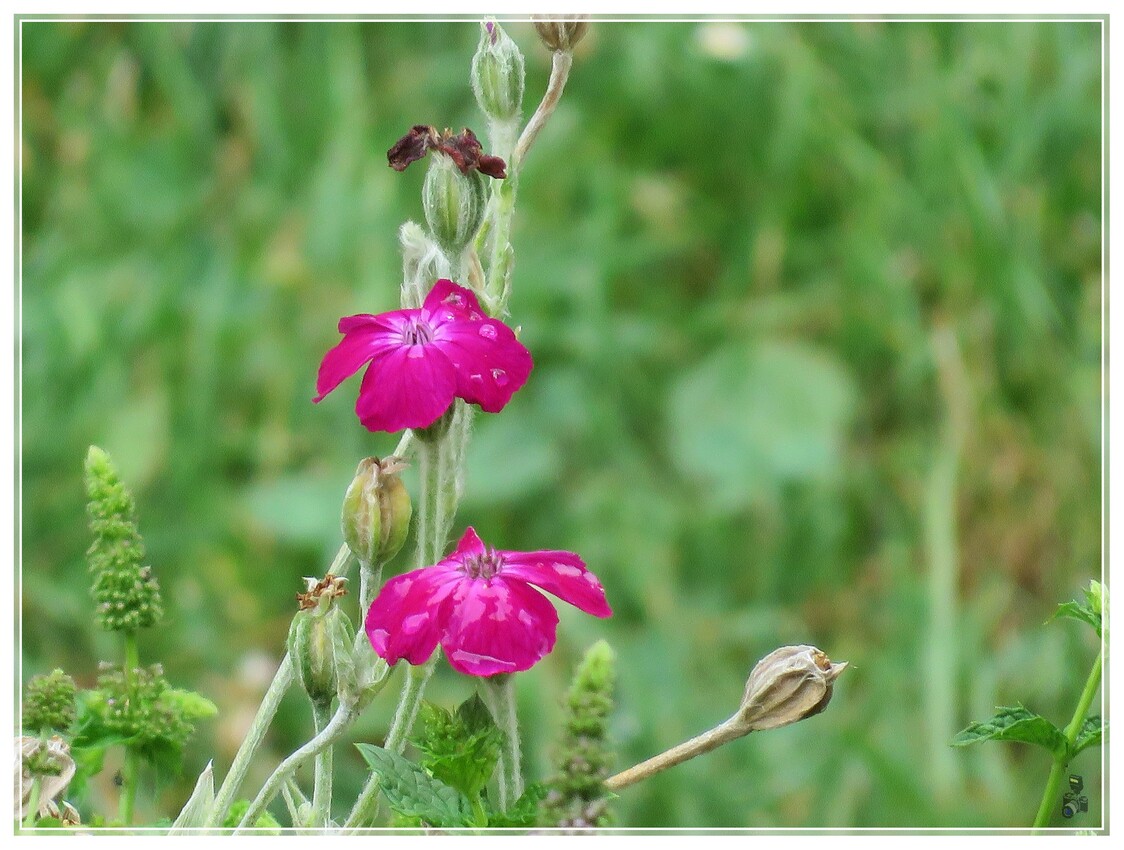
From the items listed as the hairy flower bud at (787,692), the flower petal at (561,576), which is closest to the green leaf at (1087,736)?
the hairy flower bud at (787,692)

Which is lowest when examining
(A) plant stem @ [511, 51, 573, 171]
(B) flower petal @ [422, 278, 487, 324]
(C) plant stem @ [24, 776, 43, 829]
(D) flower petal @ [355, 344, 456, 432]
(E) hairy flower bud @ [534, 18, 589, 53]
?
(C) plant stem @ [24, 776, 43, 829]

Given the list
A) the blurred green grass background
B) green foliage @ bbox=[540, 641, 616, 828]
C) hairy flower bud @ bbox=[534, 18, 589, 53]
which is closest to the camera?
green foliage @ bbox=[540, 641, 616, 828]

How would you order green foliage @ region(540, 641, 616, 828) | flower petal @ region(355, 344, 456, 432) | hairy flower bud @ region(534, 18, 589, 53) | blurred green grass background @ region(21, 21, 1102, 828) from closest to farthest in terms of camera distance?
1. green foliage @ region(540, 641, 616, 828)
2. flower petal @ region(355, 344, 456, 432)
3. hairy flower bud @ region(534, 18, 589, 53)
4. blurred green grass background @ region(21, 21, 1102, 828)

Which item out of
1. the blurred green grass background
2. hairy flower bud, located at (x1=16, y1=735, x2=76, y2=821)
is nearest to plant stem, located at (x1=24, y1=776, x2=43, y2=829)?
hairy flower bud, located at (x1=16, y1=735, x2=76, y2=821)

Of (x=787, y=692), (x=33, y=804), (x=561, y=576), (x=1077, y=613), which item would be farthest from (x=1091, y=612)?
(x=33, y=804)

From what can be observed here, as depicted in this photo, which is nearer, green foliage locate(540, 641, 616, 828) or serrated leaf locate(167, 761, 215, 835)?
green foliage locate(540, 641, 616, 828)

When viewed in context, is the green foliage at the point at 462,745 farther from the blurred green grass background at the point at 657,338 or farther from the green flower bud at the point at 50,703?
the blurred green grass background at the point at 657,338

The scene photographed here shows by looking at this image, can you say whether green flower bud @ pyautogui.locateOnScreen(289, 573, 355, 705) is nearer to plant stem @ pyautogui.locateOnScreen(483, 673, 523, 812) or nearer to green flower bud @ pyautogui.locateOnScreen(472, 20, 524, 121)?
plant stem @ pyautogui.locateOnScreen(483, 673, 523, 812)
